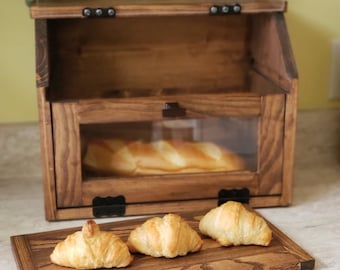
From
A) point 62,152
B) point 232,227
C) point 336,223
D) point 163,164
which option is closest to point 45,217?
point 62,152

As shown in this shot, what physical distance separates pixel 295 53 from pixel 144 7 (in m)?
0.46

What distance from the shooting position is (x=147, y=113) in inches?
45.3

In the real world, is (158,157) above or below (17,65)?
below

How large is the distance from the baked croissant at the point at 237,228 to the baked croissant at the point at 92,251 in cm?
15

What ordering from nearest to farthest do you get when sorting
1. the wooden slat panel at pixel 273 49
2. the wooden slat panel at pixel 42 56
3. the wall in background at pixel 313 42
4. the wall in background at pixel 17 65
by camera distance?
the wooden slat panel at pixel 42 56 → the wooden slat panel at pixel 273 49 → the wall in background at pixel 17 65 → the wall in background at pixel 313 42

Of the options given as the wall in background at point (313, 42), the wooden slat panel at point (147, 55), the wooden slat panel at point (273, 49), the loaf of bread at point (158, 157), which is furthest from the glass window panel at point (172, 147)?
the wall in background at point (313, 42)

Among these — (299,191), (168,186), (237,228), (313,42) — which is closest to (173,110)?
(168,186)

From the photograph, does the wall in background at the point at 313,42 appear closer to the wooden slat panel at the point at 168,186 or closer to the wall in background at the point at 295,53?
the wall in background at the point at 295,53

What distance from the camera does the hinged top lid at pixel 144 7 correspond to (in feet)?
3.74

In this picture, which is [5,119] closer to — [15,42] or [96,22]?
[15,42]

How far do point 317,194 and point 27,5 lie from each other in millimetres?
685

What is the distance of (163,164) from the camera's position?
48.2 inches

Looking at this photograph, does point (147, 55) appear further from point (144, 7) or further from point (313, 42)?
point (313, 42)

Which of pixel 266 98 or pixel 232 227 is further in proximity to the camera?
pixel 266 98
